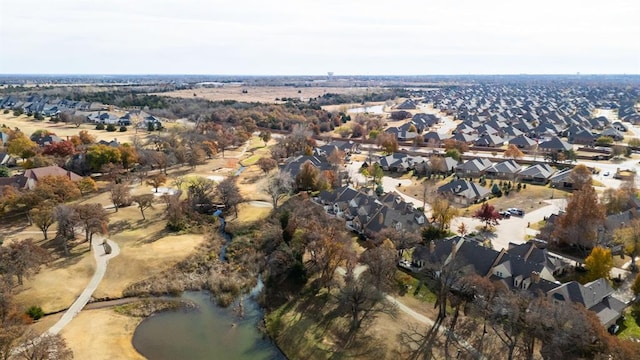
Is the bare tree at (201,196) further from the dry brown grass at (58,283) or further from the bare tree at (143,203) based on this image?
the dry brown grass at (58,283)

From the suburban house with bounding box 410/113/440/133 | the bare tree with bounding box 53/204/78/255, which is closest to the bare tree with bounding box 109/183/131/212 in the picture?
the bare tree with bounding box 53/204/78/255

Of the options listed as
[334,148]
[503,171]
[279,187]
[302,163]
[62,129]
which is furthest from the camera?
[62,129]

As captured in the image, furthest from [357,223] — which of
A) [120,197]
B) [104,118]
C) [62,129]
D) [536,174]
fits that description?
[104,118]

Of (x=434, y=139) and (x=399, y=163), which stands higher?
(x=434, y=139)

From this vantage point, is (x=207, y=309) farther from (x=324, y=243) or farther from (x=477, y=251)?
(x=477, y=251)

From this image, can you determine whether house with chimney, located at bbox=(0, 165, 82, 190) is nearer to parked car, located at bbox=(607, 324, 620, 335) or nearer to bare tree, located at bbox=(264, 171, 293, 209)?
bare tree, located at bbox=(264, 171, 293, 209)

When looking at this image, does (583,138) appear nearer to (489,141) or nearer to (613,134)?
(613,134)

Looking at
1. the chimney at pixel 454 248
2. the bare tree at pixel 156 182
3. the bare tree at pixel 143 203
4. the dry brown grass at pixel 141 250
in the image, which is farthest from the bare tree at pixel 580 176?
the bare tree at pixel 156 182
